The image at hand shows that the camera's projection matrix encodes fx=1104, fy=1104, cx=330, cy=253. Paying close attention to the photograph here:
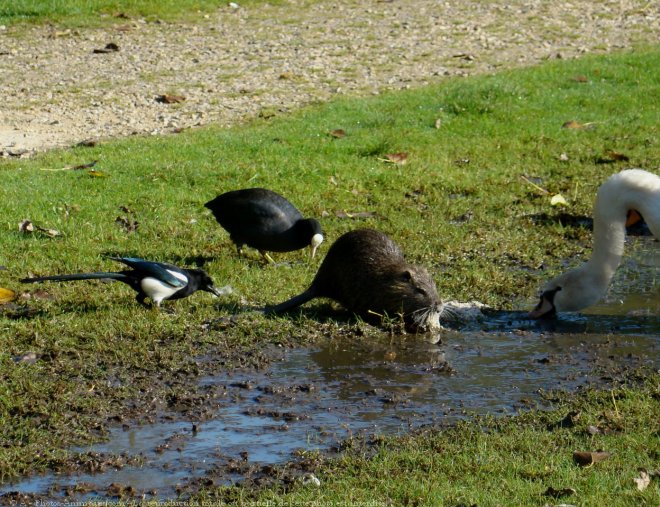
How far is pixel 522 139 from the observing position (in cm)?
1166

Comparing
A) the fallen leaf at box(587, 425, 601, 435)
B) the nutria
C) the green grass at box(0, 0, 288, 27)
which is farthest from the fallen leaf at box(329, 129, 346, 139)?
the fallen leaf at box(587, 425, 601, 435)

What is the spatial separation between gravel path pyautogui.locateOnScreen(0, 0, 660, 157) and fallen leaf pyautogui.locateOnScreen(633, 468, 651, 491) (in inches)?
314

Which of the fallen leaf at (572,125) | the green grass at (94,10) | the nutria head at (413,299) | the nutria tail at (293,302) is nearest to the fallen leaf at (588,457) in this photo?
the nutria head at (413,299)

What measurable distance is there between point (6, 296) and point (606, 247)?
398 centimetres

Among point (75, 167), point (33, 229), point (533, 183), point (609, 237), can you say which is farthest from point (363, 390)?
point (75, 167)

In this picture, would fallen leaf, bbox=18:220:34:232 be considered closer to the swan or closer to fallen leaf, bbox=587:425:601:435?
the swan

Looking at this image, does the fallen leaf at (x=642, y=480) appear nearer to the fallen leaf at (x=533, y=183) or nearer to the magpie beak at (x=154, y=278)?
the magpie beak at (x=154, y=278)

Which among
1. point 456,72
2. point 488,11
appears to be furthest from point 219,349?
point 488,11

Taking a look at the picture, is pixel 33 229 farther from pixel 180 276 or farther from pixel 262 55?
pixel 262 55

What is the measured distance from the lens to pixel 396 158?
1077 centimetres

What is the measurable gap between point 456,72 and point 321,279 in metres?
7.66

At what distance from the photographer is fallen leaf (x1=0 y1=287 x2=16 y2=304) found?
24.0ft

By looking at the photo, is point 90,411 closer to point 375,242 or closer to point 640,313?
point 375,242

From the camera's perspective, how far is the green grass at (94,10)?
16.2m
